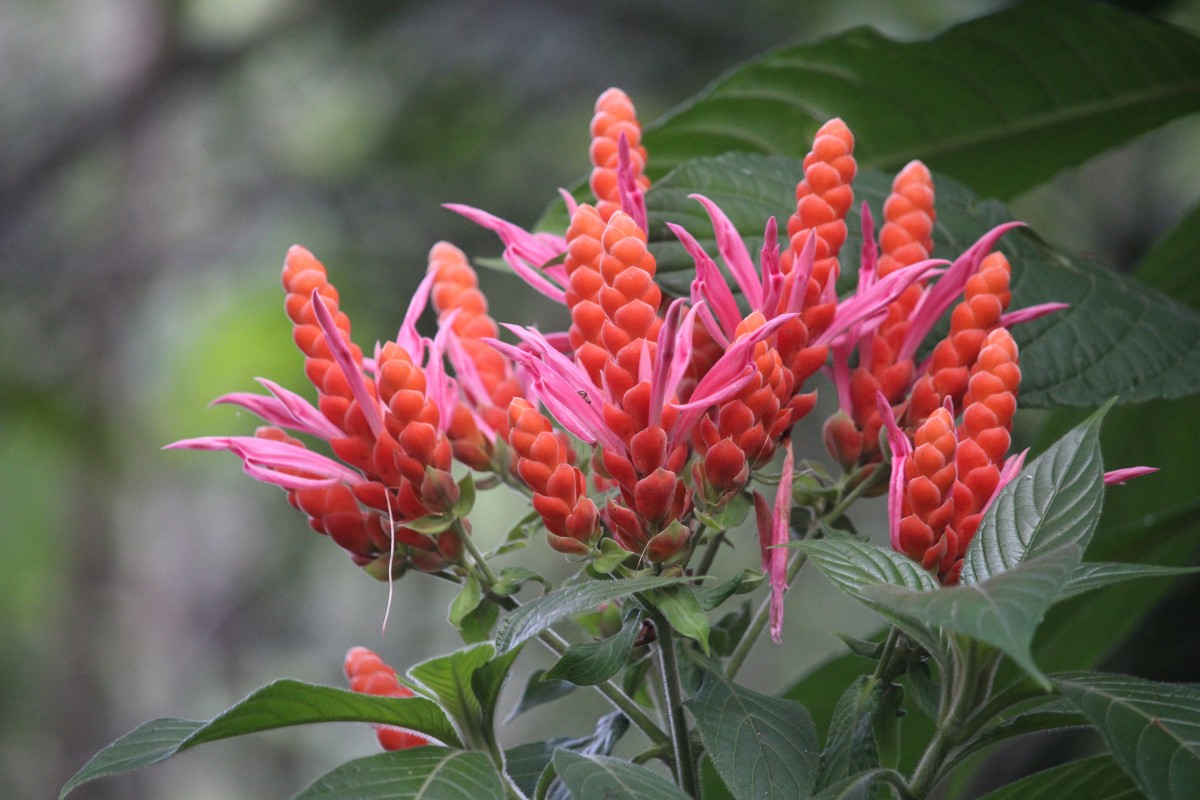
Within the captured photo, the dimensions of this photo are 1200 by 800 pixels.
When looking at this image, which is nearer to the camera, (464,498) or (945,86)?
(464,498)

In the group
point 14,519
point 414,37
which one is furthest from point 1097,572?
point 14,519

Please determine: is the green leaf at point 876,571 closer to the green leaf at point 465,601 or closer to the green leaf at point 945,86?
the green leaf at point 465,601

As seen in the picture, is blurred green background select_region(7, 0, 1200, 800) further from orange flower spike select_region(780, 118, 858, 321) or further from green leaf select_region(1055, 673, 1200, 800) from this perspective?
green leaf select_region(1055, 673, 1200, 800)

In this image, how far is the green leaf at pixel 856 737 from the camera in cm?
51

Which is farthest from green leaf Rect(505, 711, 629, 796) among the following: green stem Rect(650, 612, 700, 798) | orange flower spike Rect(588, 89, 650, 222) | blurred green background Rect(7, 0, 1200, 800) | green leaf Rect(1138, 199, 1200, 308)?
blurred green background Rect(7, 0, 1200, 800)

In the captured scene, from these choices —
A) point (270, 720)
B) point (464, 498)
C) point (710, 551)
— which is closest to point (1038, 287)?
point (710, 551)

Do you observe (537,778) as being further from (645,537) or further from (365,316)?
(365,316)

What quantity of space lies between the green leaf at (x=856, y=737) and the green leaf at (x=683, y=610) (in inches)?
3.3

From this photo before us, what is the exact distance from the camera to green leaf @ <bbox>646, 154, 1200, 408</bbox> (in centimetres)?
67

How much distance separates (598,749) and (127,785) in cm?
358

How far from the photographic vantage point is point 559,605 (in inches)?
17.4

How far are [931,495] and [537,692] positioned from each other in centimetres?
29

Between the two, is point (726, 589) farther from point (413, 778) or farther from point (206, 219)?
point (206, 219)

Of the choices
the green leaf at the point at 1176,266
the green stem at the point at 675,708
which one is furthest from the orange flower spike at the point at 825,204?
the green leaf at the point at 1176,266
